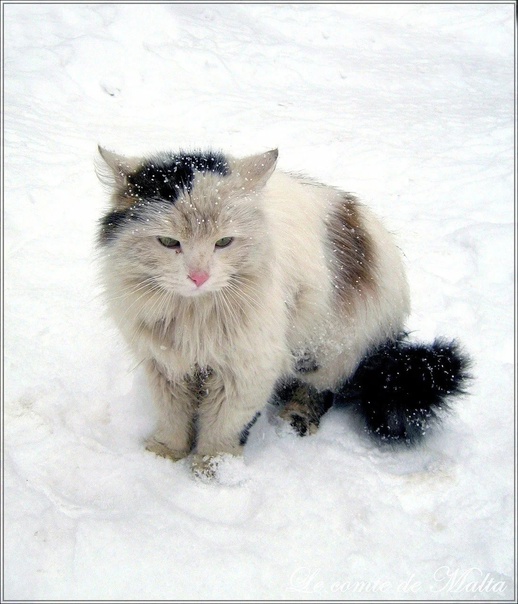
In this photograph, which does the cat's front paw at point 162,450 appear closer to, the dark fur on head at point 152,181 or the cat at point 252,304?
the cat at point 252,304

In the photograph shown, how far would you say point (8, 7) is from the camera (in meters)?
5.99

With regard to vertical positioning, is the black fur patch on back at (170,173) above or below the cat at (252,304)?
above

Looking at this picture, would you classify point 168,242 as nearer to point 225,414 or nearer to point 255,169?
point 255,169

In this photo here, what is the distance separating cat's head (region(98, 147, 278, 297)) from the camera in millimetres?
1700

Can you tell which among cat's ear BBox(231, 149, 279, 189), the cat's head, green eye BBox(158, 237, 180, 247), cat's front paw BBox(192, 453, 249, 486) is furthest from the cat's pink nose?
cat's front paw BBox(192, 453, 249, 486)

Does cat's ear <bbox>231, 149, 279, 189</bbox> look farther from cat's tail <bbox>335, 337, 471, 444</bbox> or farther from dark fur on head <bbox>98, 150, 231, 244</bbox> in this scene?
cat's tail <bbox>335, 337, 471, 444</bbox>

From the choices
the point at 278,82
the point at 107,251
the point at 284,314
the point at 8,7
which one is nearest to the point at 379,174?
the point at 278,82

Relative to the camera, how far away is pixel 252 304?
192 centimetres

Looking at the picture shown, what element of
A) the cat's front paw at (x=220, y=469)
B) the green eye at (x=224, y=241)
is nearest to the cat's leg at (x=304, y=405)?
the cat's front paw at (x=220, y=469)

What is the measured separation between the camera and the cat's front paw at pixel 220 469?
216 centimetres

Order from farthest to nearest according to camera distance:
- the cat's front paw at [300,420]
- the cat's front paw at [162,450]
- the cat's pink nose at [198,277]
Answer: the cat's front paw at [300,420] → the cat's front paw at [162,450] → the cat's pink nose at [198,277]

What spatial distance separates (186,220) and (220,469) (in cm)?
115

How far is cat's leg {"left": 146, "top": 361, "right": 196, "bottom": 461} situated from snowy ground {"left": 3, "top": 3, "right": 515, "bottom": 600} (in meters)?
0.09

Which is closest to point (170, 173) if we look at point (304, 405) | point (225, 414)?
point (225, 414)
